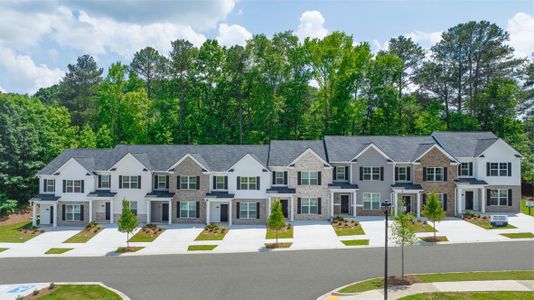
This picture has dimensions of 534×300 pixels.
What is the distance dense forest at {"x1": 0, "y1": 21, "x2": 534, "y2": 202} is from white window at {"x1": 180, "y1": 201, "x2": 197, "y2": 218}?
18.1 metres

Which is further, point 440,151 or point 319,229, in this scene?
point 440,151

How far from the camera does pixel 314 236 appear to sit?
33406mm

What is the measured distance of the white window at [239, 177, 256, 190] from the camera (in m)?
39.8

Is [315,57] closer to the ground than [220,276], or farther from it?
farther from it

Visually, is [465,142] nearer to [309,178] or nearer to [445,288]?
[309,178]

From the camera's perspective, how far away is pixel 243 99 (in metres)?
59.3

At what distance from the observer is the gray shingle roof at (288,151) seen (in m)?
41.0

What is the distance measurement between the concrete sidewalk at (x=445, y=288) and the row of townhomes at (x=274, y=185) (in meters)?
18.9

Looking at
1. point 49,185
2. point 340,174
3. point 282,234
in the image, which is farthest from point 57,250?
point 340,174

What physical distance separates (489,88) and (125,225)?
5109 centimetres

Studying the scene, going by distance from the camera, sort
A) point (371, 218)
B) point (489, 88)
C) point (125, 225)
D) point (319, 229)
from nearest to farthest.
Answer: point (125, 225) → point (319, 229) → point (371, 218) → point (489, 88)

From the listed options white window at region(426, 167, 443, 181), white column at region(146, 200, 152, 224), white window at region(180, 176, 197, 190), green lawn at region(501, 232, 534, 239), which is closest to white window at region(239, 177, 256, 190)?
white window at region(180, 176, 197, 190)

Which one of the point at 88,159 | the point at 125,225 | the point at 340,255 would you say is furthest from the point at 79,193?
the point at 340,255

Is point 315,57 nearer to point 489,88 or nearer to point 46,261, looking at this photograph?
point 489,88
